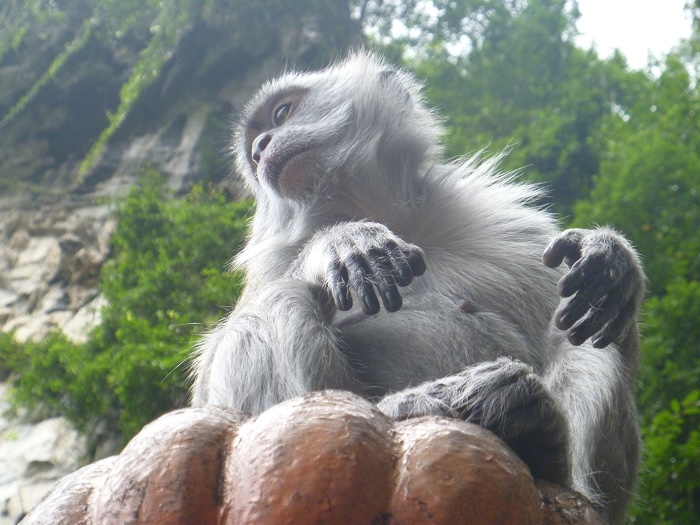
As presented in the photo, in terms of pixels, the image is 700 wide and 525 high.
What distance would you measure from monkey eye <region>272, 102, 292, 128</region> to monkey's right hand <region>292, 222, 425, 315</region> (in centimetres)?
149

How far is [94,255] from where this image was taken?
1026cm

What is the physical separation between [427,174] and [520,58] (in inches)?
481

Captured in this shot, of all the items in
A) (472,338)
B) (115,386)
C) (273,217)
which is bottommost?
(115,386)

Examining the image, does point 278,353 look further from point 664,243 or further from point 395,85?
point 664,243

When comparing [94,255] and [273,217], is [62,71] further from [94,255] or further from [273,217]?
[273,217]

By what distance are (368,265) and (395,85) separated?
2.07 meters

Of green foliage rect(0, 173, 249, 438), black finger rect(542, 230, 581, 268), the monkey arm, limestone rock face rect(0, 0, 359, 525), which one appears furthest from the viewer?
limestone rock face rect(0, 0, 359, 525)

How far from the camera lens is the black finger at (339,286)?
101 inches

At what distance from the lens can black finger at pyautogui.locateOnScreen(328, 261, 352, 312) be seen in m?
2.57

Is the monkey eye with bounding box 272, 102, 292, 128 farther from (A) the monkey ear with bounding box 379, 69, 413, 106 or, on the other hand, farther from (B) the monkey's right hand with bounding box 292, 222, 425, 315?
(B) the monkey's right hand with bounding box 292, 222, 425, 315

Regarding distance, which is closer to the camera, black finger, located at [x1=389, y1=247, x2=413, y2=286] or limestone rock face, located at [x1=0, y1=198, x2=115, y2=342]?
black finger, located at [x1=389, y1=247, x2=413, y2=286]

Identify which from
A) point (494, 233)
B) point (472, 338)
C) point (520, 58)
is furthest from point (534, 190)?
point (520, 58)

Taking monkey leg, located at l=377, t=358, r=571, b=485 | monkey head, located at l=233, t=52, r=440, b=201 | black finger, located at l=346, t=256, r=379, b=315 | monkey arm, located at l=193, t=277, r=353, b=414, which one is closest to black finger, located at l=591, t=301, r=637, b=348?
monkey leg, located at l=377, t=358, r=571, b=485

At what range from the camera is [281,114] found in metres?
4.33
